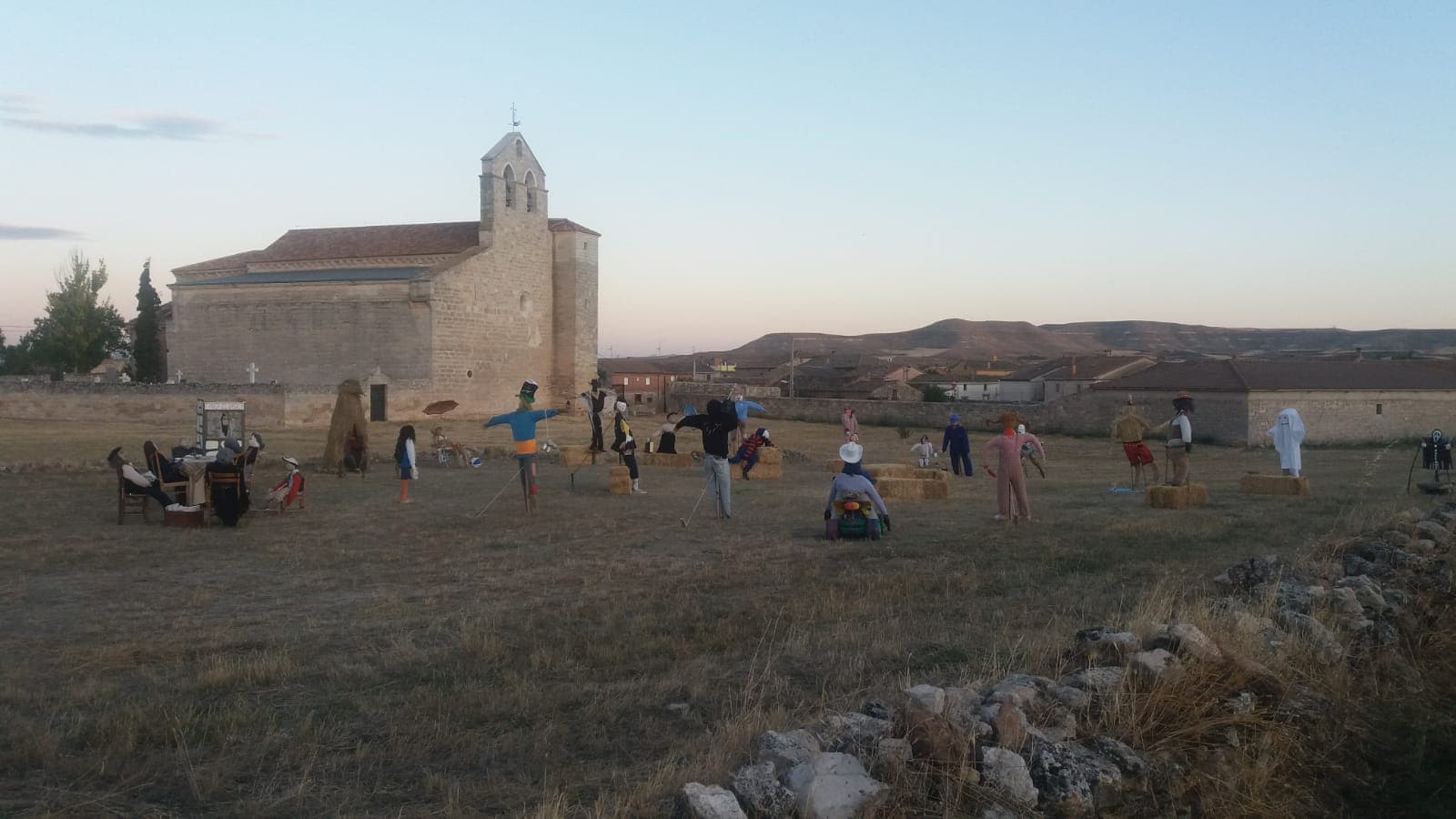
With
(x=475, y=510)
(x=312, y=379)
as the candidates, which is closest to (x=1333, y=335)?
(x=312, y=379)

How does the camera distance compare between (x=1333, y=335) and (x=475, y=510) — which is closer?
(x=475, y=510)

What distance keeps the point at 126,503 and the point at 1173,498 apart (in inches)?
594

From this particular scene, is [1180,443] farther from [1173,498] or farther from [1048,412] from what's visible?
[1048,412]

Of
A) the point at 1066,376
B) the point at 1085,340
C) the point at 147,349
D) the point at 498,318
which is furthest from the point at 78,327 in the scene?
the point at 1085,340

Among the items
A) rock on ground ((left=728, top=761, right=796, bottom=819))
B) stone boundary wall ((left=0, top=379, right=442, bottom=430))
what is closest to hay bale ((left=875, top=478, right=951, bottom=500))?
rock on ground ((left=728, top=761, right=796, bottom=819))

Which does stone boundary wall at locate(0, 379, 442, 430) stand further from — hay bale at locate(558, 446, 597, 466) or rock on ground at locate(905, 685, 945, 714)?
rock on ground at locate(905, 685, 945, 714)

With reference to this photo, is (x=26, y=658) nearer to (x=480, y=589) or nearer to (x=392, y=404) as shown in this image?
(x=480, y=589)

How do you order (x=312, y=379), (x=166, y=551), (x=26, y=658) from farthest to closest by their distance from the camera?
1. (x=312, y=379)
2. (x=166, y=551)
3. (x=26, y=658)

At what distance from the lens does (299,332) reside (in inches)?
1870

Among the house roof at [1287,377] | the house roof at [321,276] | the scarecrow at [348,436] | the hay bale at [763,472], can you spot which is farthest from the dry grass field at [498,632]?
the house roof at [321,276]

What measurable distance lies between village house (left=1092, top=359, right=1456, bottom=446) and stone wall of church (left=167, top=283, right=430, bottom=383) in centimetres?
2892

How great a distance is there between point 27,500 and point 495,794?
15505 mm

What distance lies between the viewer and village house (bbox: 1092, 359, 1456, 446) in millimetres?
39219

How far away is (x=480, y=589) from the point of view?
10344 millimetres
